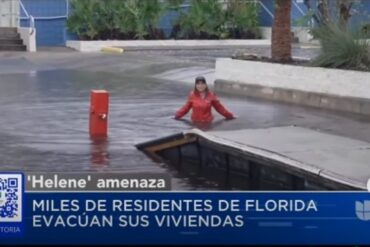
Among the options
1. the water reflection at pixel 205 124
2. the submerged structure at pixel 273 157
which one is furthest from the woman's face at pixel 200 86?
the submerged structure at pixel 273 157

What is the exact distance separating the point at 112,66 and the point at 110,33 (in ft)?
27.9

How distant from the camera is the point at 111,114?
15.1 meters

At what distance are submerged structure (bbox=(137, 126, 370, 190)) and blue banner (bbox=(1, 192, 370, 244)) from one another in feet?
6.96

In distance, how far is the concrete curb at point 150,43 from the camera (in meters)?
32.0

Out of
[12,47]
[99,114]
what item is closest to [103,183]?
[99,114]

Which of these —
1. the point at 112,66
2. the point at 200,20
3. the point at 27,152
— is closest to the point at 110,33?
the point at 200,20

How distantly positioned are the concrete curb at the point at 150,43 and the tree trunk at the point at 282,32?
44.5 feet

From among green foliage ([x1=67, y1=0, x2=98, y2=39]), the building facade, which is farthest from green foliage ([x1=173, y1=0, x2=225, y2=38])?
green foliage ([x1=67, y1=0, x2=98, y2=39])

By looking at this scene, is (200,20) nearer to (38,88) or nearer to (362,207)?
(38,88)

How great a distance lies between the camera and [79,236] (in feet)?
17.7

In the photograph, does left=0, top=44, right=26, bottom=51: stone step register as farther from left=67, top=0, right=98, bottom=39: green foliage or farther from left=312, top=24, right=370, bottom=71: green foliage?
left=312, top=24, right=370, bottom=71: green foliage

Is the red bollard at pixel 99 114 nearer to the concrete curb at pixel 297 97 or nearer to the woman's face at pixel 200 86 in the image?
the woman's face at pixel 200 86

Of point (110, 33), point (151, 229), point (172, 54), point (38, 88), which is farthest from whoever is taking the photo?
point (110, 33)

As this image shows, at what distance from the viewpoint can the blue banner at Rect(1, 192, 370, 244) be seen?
534 cm
